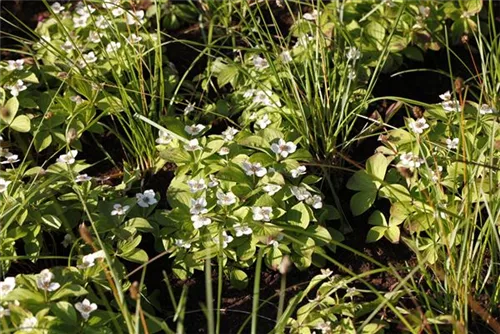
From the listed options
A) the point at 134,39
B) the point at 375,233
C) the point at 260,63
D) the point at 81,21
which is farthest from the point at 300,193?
the point at 81,21

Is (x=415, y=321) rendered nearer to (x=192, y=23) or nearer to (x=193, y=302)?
(x=193, y=302)

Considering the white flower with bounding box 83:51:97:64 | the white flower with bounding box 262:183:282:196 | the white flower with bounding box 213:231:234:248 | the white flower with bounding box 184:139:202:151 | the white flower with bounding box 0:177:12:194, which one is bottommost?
the white flower with bounding box 213:231:234:248

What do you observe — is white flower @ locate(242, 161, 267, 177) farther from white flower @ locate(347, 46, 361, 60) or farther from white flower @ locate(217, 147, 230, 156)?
white flower @ locate(347, 46, 361, 60)

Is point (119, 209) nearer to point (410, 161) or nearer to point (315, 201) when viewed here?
point (315, 201)

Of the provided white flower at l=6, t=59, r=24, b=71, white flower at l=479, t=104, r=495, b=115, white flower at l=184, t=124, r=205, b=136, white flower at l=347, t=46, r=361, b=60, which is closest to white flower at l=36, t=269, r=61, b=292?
white flower at l=184, t=124, r=205, b=136

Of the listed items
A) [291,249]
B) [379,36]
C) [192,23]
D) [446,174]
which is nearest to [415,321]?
[291,249]

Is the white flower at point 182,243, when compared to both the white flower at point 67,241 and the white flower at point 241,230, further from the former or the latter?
the white flower at point 67,241
